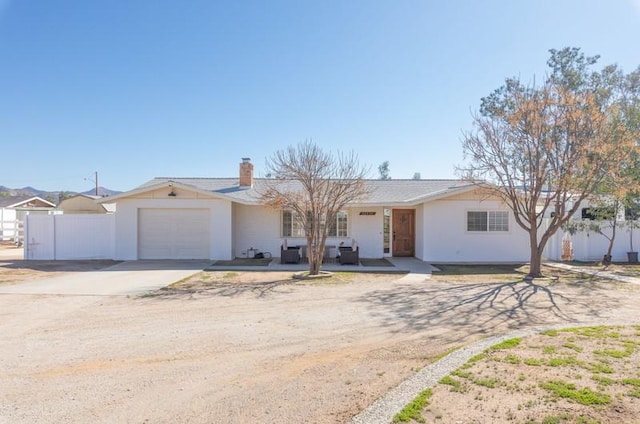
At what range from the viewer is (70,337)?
575 cm

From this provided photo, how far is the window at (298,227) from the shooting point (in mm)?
17047

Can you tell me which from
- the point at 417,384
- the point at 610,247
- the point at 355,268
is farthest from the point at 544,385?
the point at 610,247

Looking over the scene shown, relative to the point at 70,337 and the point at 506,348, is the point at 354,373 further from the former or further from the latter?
the point at 70,337

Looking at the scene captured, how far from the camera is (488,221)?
626 inches

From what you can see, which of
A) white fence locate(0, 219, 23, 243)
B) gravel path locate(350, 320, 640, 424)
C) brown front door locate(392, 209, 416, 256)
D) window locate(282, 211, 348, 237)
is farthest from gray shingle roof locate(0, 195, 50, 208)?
gravel path locate(350, 320, 640, 424)

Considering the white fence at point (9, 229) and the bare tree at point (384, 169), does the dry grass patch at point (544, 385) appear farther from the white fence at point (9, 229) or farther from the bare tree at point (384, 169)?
the bare tree at point (384, 169)

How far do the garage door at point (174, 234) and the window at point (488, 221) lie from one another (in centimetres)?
1082

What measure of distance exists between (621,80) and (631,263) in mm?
11179

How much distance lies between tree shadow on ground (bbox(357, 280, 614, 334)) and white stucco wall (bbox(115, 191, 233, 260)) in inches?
332

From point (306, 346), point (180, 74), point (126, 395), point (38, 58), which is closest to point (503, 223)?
point (306, 346)

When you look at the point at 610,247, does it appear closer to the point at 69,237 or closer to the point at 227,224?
the point at 227,224

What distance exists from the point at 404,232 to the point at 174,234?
32.8 ft

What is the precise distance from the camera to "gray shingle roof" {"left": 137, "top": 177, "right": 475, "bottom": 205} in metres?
16.2

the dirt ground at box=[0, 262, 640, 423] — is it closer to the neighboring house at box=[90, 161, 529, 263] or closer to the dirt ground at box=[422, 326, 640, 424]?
the dirt ground at box=[422, 326, 640, 424]
